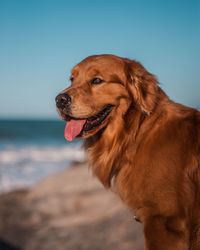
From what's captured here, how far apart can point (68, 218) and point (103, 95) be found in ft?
13.9

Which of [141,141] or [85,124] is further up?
[85,124]

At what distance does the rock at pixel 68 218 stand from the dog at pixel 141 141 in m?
1.78

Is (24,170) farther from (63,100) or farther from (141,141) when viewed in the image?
(141,141)

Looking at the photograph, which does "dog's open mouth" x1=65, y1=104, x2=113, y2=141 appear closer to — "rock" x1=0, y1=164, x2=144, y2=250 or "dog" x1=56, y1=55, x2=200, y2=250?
"dog" x1=56, y1=55, x2=200, y2=250

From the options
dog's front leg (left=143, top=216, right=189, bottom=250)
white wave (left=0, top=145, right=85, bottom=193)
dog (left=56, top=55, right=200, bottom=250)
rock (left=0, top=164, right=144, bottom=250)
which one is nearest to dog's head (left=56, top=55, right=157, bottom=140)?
dog (left=56, top=55, right=200, bottom=250)

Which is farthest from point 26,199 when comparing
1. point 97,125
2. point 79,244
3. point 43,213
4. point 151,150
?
point 151,150

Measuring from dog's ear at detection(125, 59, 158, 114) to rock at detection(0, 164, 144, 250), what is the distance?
2322 mm

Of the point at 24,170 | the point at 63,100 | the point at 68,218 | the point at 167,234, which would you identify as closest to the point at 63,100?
the point at 63,100

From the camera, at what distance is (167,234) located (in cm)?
256

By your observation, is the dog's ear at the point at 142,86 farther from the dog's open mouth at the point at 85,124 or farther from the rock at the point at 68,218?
the rock at the point at 68,218

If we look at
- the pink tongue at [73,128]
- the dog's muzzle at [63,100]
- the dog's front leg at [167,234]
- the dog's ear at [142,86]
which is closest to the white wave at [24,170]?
the pink tongue at [73,128]

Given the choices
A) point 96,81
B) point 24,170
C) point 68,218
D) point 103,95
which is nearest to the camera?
point 103,95

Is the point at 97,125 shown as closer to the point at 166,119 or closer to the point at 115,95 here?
the point at 115,95

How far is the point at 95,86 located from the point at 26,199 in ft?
20.1
